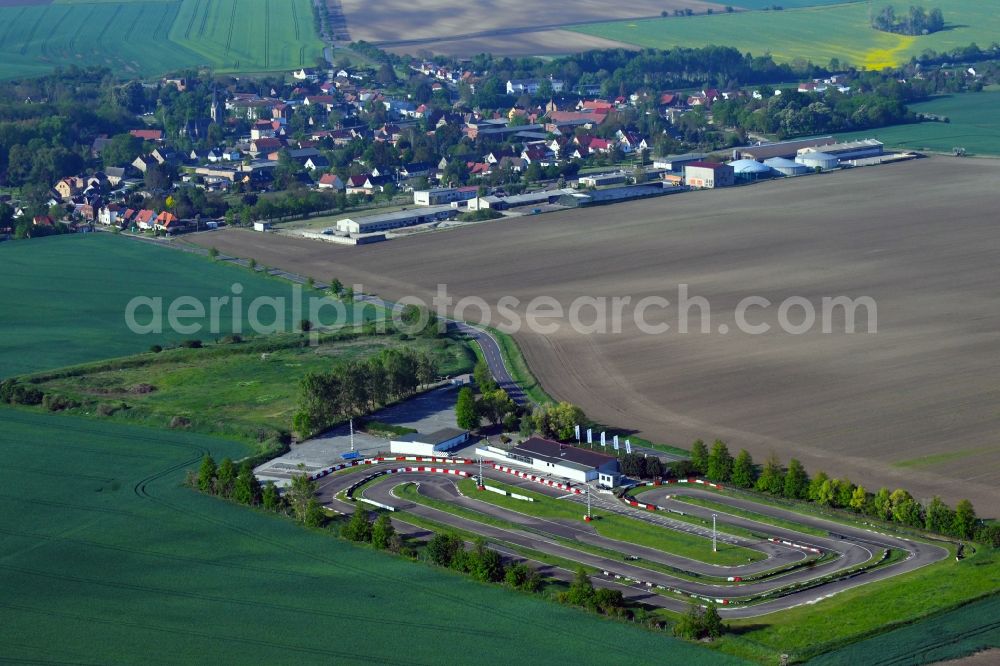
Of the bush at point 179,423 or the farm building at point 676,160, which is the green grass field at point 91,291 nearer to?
the bush at point 179,423

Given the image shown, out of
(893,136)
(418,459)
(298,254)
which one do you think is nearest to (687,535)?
(418,459)

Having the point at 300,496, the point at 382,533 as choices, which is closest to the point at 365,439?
the point at 300,496

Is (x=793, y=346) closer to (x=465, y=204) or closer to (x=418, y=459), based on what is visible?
(x=418, y=459)

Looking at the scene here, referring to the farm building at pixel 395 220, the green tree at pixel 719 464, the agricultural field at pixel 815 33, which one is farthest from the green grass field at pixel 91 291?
the agricultural field at pixel 815 33

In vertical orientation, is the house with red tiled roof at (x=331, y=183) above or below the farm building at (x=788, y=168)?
below

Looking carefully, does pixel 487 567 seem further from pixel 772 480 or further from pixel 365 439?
pixel 365 439

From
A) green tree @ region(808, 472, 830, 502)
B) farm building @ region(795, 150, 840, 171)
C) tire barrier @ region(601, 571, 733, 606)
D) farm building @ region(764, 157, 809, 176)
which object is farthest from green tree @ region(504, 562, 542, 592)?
farm building @ region(795, 150, 840, 171)
